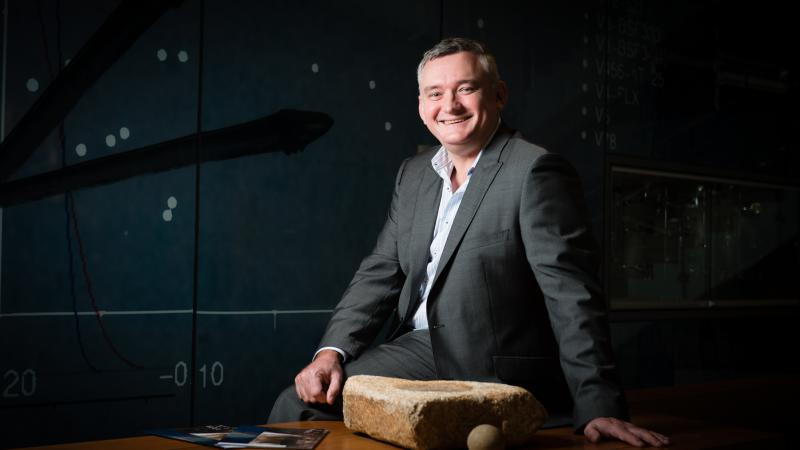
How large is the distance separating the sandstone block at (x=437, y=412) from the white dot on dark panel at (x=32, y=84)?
64.6 inches

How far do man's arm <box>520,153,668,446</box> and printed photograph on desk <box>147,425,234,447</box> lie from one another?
785mm

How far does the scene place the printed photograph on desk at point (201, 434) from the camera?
1.61 metres

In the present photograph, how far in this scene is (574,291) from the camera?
6.06ft

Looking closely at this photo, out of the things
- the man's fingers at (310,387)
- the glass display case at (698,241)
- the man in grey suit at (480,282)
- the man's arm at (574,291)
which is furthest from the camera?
the glass display case at (698,241)

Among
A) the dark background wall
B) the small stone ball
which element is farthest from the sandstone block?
the dark background wall

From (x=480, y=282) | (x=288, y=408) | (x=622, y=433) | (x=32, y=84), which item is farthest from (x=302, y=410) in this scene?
(x=32, y=84)

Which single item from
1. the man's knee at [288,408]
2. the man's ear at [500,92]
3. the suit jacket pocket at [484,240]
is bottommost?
the man's knee at [288,408]

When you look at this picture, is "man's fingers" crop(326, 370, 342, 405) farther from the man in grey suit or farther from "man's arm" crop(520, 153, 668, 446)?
"man's arm" crop(520, 153, 668, 446)

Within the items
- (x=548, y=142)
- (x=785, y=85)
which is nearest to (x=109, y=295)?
(x=548, y=142)

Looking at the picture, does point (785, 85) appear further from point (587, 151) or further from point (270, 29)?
point (270, 29)

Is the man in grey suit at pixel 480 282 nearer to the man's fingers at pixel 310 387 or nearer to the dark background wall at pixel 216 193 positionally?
the man's fingers at pixel 310 387

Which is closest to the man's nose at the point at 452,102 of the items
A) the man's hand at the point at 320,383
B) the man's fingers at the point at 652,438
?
the man's hand at the point at 320,383

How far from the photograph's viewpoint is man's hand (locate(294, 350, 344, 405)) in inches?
78.6

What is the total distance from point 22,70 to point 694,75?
357 cm
